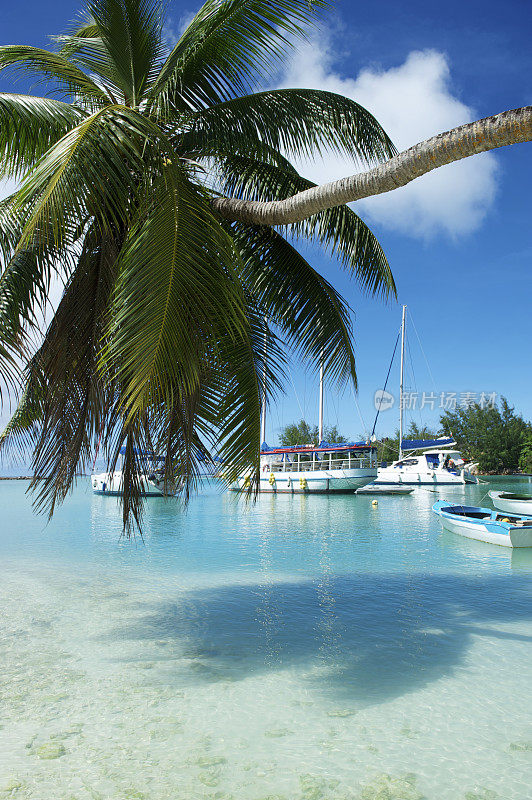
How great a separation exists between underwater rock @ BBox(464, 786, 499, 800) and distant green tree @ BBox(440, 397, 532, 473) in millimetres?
73916

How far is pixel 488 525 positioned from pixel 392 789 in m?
12.7

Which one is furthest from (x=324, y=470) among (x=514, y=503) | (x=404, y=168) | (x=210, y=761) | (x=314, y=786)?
(x=404, y=168)

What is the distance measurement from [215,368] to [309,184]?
2.93m

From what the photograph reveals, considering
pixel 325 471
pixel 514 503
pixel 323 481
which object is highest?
pixel 325 471

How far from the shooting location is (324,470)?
3656cm

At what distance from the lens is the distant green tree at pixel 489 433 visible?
246ft

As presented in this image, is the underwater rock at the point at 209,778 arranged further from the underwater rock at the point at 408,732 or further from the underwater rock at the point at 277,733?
the underwater rock at the point at 408,732

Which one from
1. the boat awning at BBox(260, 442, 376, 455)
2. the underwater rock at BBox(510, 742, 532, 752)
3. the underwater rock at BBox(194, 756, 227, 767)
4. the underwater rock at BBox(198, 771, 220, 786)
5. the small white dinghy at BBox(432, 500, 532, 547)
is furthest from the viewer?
the boat awning at BBox(260, 442, 376, 455)

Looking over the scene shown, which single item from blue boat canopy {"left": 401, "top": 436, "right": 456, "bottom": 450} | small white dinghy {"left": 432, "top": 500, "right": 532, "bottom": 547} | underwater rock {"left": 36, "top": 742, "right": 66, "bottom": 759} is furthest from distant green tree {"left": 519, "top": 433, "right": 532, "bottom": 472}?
underwater rock {"left": 36, "top": 742, "right": 66, "bottom": 759}

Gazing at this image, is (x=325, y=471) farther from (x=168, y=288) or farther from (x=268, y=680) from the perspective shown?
(x=168, y=288)

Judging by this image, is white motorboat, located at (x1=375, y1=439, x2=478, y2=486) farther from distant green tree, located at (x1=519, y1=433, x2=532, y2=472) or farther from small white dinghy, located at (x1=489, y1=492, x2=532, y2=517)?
distant green tree, located at (x1=519, y1=433, x2=532, y2=472)

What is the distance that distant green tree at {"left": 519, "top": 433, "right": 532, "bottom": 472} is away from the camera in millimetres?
69287

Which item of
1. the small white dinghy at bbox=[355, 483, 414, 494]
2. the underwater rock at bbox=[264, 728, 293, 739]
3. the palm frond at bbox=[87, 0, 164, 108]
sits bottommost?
the underwater rock at bbox=[264, 728, 293, 739]

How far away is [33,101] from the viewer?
542cm
